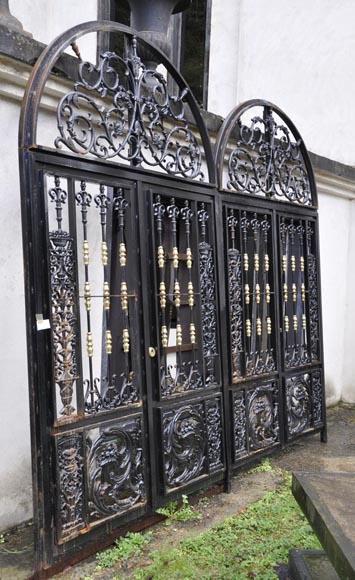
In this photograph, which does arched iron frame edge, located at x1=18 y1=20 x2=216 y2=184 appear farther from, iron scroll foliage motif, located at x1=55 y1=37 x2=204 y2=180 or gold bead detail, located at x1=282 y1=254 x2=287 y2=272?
gold bead detail, located at x1=282 y1=254 x2=287 y2=272

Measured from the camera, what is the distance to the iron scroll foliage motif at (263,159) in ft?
12.7

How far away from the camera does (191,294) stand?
3404 mm

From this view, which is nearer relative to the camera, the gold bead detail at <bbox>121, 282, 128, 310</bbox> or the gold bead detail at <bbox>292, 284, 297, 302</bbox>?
the gold bead detail at <bbox>121, 282, 128, 310</bbox>

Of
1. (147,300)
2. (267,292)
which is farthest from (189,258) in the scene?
(267,292)

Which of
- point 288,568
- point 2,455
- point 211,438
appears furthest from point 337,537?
point 2,455

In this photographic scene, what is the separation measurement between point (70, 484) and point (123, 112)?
214 centimetres

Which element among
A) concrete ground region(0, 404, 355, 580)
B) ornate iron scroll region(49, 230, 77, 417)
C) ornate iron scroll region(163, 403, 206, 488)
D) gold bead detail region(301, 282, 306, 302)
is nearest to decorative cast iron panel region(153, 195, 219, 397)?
ornate iron scroll region(163, 403, 206, 488)

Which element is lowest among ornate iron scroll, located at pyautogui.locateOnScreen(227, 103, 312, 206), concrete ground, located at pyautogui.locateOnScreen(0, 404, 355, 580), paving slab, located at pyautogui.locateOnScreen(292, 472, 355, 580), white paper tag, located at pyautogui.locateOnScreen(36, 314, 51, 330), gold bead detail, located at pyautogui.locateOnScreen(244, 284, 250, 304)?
concrete ground, located at pyautogui.locateOnScreen(0, 404, 355, 580)

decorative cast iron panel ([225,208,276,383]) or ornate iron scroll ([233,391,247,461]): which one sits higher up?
decorative cast iron panel ([225,208,276,383])

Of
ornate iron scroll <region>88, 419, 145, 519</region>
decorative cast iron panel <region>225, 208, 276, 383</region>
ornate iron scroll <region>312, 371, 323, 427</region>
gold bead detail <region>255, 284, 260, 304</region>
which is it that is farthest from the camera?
ornate iron scroll <region>312, 371, 323, 427</region>

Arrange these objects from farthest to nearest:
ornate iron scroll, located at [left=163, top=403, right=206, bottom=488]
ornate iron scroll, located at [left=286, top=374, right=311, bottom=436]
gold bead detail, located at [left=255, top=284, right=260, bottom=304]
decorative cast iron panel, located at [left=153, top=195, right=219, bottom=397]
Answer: ornate iron scroll, located at [left=286, top=374, right=311, bottom=436] < gold bead detail, located at [left=255, top=284, right=260, bottom=304] < decorative cast iron panel, located at [left=153, top=195, right=219, bottom=397] < ornate iron scroll, located at [left=163, top=403, right=206, bottom=488]

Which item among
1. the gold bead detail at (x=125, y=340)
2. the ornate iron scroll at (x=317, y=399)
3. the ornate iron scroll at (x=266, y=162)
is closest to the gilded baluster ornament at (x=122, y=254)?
the gold bead detail at (x=125, y=340)

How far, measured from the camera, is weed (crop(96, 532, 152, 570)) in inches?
106

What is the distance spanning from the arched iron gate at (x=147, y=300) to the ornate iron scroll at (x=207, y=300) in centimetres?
1
